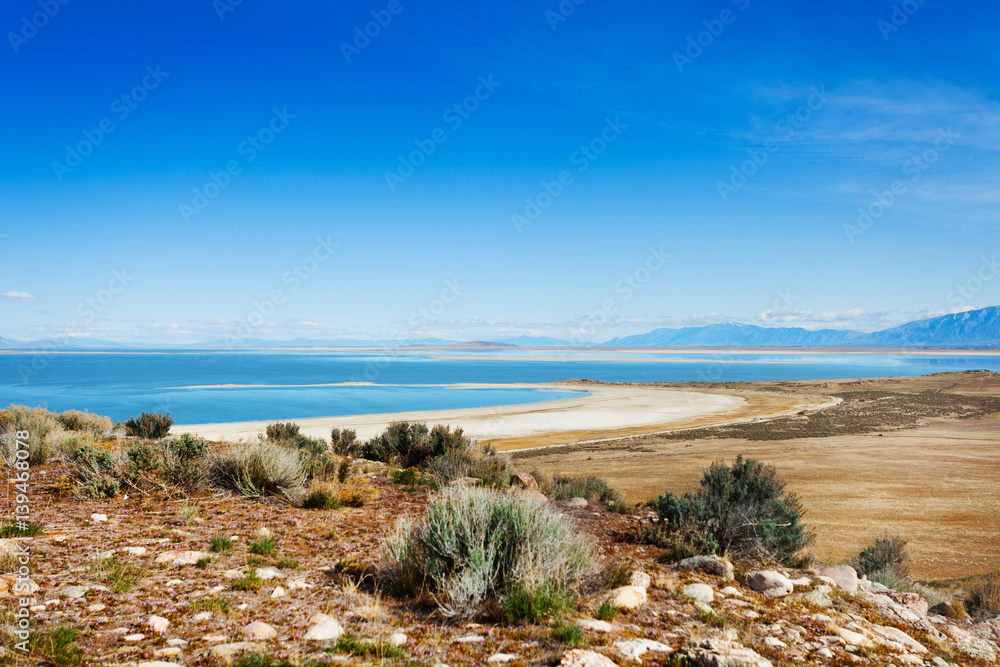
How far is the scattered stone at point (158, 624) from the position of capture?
4.11 meters

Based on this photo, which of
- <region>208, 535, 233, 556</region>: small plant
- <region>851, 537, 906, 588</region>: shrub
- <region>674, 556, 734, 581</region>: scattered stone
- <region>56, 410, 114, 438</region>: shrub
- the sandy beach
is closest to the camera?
<region>208, 535, 233, 556</region>: small plant

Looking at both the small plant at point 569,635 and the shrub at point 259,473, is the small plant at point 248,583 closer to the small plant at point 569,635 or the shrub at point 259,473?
the small plant at point 569,635

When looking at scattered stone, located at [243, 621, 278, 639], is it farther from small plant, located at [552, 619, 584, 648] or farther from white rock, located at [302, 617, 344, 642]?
small plant, located at [552, 619, 584, 648]

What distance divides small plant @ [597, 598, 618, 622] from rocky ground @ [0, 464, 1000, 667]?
3.4 inches

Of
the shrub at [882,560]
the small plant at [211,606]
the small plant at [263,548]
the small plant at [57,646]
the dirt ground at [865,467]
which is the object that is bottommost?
the dirt ground at [865,467]

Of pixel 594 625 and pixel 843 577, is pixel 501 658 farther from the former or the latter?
pixel 843 577

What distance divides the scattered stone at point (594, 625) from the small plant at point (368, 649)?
1.55m

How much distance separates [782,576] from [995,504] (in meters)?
12.5

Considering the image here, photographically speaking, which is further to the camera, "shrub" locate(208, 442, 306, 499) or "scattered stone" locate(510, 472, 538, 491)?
"scattered stone" locate(510, 472, 538, 491)

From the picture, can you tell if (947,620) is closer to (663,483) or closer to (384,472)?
(384,472)

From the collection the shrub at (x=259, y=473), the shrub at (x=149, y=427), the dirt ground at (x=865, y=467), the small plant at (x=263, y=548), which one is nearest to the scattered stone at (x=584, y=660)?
the small plant at (x=263, y=548)

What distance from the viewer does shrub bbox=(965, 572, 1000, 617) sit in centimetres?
736

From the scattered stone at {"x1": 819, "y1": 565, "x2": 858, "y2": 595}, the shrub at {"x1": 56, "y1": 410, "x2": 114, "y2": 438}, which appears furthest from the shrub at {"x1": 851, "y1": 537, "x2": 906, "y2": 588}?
the shrub at {"x1": 56, "y1": 410, "x2": 114, "y2": 438}

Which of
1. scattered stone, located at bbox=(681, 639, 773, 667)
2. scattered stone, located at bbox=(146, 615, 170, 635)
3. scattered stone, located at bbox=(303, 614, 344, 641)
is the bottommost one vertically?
scattered stone, located at bbox=(681, 639, 773, 667)
